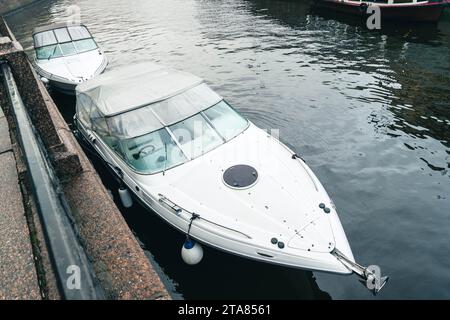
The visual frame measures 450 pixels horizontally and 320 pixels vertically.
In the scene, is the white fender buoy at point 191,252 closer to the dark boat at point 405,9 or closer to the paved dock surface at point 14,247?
the paved dock surface at point 14,247

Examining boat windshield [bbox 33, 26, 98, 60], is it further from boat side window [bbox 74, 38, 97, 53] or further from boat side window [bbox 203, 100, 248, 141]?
boat side window [bbox 203, 100, 248, 141]

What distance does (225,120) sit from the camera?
27.4 feet

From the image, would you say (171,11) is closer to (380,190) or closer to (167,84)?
(167,84)

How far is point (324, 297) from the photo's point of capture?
623 cm

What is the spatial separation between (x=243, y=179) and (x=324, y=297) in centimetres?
284

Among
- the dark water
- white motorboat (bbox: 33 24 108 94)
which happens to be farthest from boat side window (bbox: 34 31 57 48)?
the dark water

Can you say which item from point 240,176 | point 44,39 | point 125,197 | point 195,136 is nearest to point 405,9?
point 195,136

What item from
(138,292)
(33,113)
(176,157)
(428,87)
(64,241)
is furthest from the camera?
(428,87)

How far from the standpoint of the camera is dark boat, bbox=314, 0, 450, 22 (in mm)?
21312

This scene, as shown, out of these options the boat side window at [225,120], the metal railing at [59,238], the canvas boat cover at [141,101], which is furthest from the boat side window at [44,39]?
the metal railing at [59,238]

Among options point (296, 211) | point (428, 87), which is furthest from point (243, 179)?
point (428, 87)

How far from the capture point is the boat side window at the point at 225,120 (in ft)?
26.4

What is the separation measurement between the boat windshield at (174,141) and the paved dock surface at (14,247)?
2.34 meters
